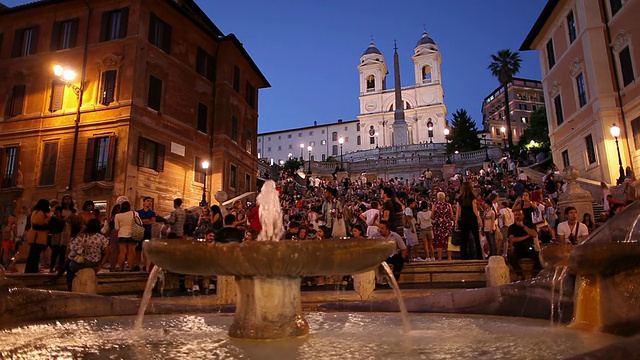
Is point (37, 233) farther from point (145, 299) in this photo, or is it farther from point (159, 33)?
point (159, 33)

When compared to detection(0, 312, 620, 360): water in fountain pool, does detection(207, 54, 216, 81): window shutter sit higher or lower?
higher

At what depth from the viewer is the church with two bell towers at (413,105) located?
274ft

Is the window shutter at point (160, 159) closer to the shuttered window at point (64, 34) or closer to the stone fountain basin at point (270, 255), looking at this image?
the shuttered window at point (64, 34)

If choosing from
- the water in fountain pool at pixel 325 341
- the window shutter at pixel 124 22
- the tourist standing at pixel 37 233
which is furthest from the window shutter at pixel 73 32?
the water in fountain pool at pixel 325 341

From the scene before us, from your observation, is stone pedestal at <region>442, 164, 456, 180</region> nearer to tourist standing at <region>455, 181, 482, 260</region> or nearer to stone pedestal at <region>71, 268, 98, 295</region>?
tourist standing at <region>455, 181, 482, 260</region>

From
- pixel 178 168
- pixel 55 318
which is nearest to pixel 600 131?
pixel 178 168

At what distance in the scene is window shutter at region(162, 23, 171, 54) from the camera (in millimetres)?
23344

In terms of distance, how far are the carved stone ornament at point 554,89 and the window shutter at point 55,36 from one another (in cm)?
3066

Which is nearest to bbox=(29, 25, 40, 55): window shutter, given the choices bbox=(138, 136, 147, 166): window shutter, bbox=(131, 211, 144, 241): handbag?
bbox=(138, 136, 147, 166): window shutter

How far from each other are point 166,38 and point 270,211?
19.5 metres

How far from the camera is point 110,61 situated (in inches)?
845

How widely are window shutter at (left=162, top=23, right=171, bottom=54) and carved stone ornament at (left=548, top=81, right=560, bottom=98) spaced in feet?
81.0

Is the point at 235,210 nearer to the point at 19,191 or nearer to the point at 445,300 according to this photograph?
the point at 445,300

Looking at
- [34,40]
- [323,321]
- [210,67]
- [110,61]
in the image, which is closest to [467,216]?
[323,321]
